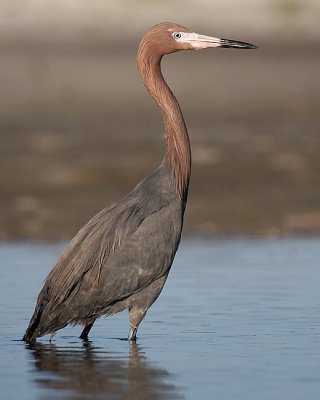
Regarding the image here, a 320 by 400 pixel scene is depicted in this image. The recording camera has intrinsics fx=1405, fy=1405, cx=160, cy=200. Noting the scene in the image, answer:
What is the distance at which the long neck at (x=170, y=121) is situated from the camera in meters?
11.2

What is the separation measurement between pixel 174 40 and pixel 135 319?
2439 mm

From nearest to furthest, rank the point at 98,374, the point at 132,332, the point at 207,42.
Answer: the point at 98,374, the point at 132,332, the point at 207,42

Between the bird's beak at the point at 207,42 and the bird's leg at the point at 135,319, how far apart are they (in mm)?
2299

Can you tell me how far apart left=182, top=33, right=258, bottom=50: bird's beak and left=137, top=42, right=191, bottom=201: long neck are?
325 mm

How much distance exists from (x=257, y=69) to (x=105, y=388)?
2649cm

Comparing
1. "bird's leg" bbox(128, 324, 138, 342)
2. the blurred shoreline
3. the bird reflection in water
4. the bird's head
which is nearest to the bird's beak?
the bird's head

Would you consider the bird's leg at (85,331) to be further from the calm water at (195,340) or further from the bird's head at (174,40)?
the bird's head at (174,40)

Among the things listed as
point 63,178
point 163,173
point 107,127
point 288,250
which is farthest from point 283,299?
point 107,127

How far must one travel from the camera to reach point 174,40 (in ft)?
37.8

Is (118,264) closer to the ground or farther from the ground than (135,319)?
farther from the ground

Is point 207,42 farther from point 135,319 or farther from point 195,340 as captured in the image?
point 195,340

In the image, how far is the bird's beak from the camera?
11336 mm

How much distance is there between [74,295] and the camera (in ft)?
34.4

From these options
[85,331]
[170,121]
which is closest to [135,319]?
[85,331]
